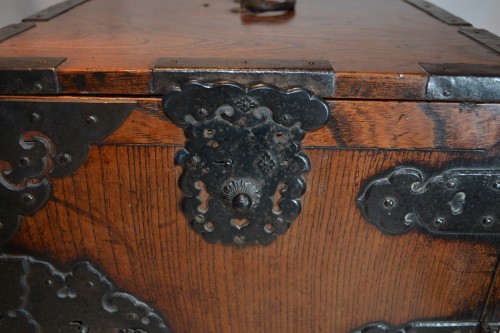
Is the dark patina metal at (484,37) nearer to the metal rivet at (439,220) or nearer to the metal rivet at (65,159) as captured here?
the metal rivet at (439,220)

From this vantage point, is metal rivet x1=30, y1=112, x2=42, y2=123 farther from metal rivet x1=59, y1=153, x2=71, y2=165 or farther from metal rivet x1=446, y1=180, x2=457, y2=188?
metal rivet x1=446, y1=180, x2=457, y2=188

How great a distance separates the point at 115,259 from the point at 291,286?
0.38 meters

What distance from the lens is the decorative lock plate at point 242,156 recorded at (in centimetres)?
80

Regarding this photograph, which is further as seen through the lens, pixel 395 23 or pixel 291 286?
pixel 395 23

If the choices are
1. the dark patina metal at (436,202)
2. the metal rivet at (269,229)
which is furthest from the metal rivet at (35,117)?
the dark patina metal at (436,202)

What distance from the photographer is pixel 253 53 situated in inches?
36.0

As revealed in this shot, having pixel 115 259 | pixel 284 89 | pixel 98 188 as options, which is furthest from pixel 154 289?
pixel 284 89

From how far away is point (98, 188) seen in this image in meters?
0.90

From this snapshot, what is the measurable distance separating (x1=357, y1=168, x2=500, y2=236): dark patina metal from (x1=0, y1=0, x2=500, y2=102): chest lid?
16cm

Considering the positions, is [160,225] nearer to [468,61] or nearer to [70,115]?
[70,115]

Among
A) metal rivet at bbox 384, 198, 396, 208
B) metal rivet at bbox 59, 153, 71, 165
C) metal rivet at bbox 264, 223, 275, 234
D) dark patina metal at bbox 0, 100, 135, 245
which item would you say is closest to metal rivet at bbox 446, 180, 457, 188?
metal rivet at bbox 384, 198, 396, 208

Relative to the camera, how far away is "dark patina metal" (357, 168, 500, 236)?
0.87 meters

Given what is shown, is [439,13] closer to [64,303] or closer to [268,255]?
[268,255]

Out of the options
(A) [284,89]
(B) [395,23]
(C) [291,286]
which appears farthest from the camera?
(B) [395,23]
